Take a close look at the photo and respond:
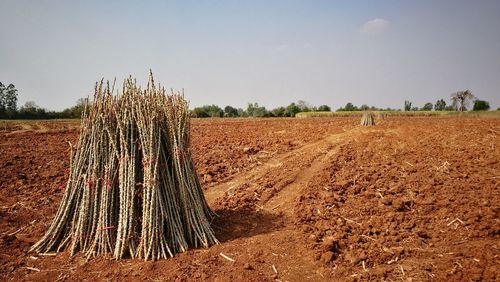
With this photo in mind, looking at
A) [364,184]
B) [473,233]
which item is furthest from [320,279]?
[364,184]

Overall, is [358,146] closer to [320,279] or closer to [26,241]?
[320,279]

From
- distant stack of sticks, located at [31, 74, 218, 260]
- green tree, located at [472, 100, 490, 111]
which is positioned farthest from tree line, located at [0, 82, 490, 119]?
distant stack of sticks, located at [31, 74, 218, 260]

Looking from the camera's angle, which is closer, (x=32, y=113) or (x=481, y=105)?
(x=32, y=113)

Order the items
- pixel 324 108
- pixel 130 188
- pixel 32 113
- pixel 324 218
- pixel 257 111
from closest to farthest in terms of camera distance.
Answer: pixel 130 188 < pixel 324 218 < pixel 32 113 < pixel 257 111 < pixel 324 108

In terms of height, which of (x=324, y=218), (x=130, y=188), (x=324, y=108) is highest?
(x=324, y=108)

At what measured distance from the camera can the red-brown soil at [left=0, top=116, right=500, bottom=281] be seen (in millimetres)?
3768

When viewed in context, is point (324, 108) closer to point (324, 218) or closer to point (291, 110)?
point (291, 110)

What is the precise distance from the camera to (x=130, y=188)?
167 inches

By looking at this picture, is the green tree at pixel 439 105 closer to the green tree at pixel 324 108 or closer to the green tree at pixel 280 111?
the green tree at pixel 324 108

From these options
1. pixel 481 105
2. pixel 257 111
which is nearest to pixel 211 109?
pixel 257 111

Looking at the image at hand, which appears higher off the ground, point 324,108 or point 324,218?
point 324,108

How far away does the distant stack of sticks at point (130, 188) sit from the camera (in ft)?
13.6

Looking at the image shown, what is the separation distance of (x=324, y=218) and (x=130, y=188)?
2743mm

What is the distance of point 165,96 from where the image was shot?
479 cm
